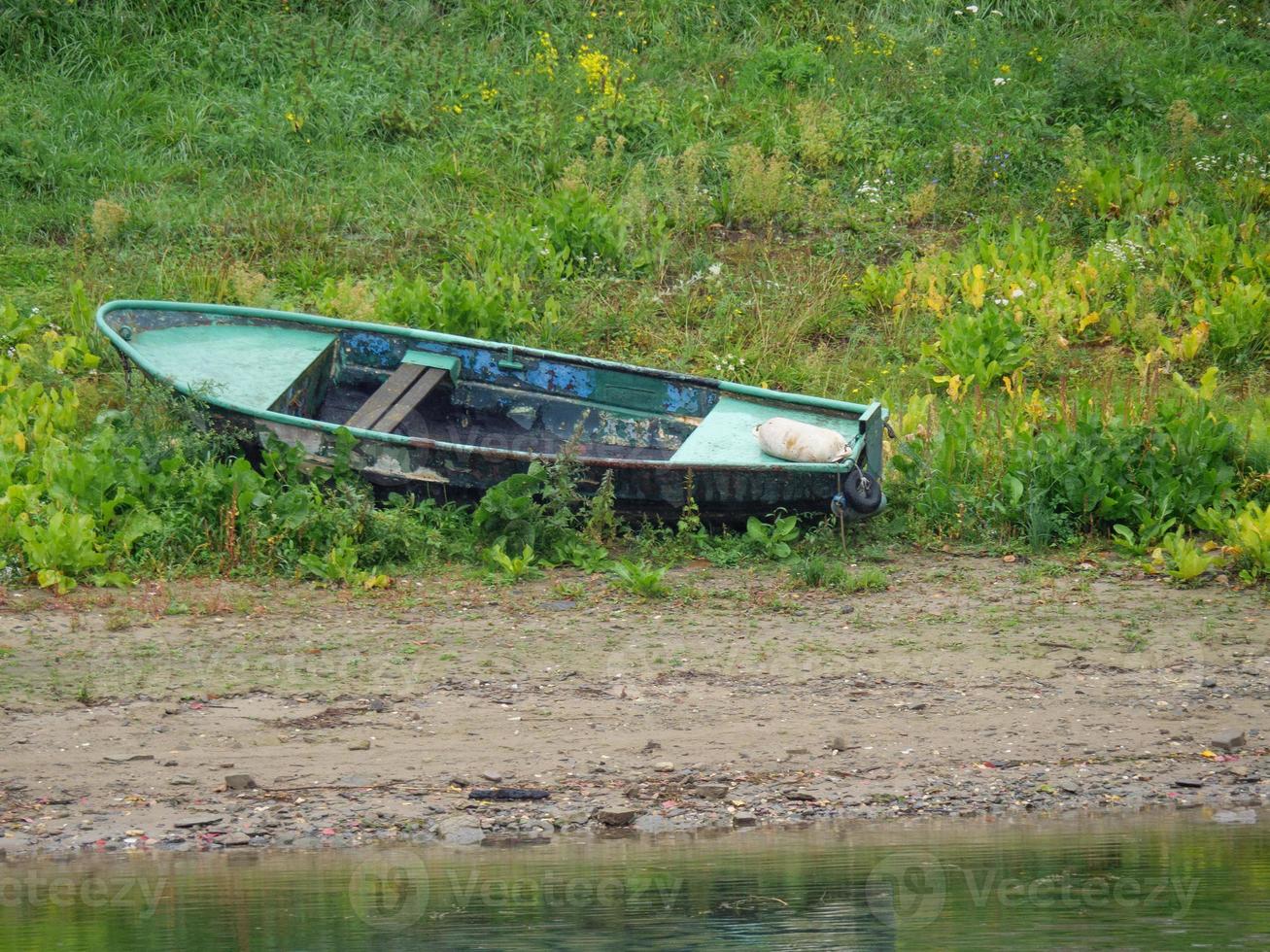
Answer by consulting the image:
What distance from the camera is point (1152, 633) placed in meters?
7.00

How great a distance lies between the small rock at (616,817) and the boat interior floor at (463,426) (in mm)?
3984

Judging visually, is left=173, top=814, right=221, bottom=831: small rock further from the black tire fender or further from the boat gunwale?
the black tire fender

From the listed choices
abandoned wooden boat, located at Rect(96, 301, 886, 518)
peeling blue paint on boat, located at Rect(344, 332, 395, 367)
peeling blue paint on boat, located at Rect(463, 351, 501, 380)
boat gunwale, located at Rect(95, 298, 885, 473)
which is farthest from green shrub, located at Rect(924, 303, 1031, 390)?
peeling blue paint on boat, located at Rect(344, 332, 395, 367)

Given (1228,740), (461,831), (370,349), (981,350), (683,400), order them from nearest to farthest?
(461,831) < (1228,740) < (683,400) < (370,349) < (981,350)

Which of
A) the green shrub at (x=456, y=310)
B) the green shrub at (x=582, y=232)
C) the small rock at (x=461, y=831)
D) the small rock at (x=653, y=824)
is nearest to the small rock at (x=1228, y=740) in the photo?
the small rock at (x=653, y=824)

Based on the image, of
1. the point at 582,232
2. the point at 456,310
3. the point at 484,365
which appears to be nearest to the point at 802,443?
the point at 484,365

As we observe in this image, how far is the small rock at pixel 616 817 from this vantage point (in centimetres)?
528

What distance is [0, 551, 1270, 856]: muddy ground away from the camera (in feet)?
17.9

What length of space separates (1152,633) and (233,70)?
10.5 meters

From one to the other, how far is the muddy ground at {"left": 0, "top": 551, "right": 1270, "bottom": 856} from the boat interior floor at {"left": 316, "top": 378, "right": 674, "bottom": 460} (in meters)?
1.38

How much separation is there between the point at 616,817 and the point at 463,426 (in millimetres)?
4526

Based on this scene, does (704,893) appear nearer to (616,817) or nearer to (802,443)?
(616,817)

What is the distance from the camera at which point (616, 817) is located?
5285 millimetres

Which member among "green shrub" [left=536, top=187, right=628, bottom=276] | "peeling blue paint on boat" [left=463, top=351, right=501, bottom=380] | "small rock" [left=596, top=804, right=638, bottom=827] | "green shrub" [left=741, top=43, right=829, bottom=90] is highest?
"green shrub" [left=741, top=43, right=829, bottom=90]
